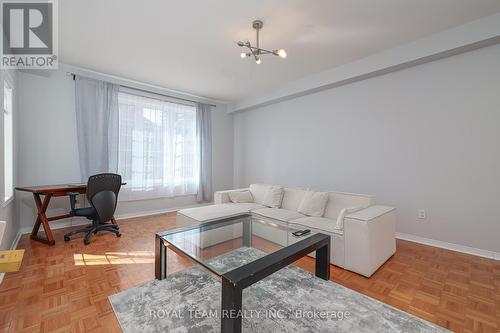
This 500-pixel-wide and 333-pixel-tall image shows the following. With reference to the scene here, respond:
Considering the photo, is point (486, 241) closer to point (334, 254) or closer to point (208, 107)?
point (334, 254)

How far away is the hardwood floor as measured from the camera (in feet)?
4.94

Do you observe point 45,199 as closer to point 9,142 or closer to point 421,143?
point 9,142

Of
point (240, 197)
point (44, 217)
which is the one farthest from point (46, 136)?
point (240, 197)

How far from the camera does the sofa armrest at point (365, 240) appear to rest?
2.05 metres

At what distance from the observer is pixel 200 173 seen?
5082 mm

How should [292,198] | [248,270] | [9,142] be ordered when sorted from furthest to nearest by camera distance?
[292,198] → [9,142] → [248,270]

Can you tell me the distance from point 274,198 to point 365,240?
1473 millimetres

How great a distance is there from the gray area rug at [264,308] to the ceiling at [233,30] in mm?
2355

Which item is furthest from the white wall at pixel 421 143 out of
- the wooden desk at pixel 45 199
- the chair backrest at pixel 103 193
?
the wooden desk at pixel 45 199

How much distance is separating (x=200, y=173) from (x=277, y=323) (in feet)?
12.9

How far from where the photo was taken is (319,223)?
2.50 m

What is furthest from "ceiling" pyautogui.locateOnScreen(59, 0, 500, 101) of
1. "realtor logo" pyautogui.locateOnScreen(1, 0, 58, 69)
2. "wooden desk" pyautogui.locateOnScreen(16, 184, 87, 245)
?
"wooden desk" pyautogui.locateOnScreen(16, 184, 87, 245)

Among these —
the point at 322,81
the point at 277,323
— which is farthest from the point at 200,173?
the point at 277,323

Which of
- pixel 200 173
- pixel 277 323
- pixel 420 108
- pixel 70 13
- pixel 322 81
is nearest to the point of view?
pixel 277 323
